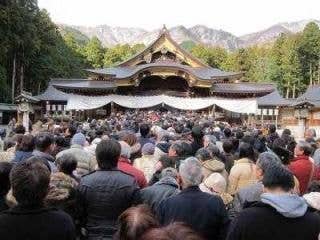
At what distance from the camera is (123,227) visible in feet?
6.51

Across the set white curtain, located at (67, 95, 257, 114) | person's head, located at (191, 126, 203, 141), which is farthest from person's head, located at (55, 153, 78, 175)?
white curtain, located at (67, 95, 257, 114)

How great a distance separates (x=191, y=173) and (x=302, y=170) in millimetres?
2669

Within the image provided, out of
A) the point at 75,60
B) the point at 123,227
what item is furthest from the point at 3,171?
the point at 75,60

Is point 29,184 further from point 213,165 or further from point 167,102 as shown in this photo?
point 167,102

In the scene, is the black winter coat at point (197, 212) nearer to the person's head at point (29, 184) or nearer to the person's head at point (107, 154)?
the person's head at point (107, 154)

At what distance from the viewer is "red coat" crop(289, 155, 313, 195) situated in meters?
6.12

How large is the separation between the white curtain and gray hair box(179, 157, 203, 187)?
92.8 feet

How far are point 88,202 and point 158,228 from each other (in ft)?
7.98

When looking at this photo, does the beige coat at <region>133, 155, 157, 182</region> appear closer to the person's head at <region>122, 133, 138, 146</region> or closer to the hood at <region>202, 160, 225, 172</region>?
the person's head at <region>122, 133, 138, 146</region>

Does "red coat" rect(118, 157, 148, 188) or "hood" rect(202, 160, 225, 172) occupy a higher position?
"hood" rect(202, 160, 225, 172)

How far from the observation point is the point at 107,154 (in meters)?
4.24

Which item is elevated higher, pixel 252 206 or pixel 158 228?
pixel 158 228

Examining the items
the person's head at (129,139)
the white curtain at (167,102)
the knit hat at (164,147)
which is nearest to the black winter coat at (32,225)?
the person's head at (129,139)

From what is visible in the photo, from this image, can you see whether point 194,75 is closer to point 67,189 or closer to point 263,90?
point 263,90
